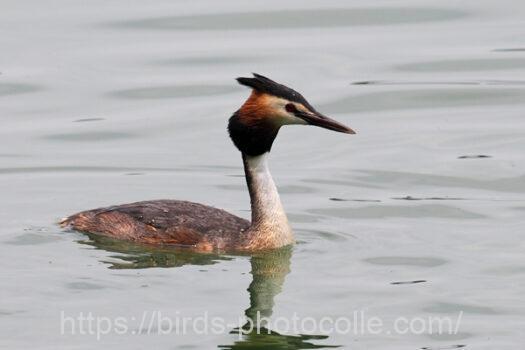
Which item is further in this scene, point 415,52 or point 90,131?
point 415,52

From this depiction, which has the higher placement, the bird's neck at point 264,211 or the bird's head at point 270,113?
the bird's head at point 270,113

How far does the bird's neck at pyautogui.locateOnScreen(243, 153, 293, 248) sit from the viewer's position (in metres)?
14.3

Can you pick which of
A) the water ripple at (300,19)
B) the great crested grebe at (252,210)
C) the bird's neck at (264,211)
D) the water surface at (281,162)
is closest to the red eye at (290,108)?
the great crested grebe at (252,210)

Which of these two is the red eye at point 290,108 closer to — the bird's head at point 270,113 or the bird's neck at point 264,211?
Result: the bird's head at point 270,113

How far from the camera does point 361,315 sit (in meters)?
12.3

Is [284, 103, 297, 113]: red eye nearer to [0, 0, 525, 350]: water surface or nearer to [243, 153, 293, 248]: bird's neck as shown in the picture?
[243, 153, 293, 248]: bird's neck

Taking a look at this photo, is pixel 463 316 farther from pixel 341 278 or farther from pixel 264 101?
pixel 264 101

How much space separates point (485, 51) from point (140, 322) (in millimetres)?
10898

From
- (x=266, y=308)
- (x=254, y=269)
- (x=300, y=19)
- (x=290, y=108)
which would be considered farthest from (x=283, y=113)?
(x=300, y=19)

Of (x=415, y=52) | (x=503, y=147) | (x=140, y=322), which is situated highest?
(x=415, y=52)

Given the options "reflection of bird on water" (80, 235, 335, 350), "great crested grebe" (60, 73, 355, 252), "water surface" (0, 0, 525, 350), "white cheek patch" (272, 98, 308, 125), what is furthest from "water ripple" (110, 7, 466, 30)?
"white cheek patch" (272, 98, 308, 125)

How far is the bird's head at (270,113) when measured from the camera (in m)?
14.1

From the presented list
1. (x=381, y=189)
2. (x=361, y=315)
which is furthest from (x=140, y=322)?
(x=381, y=189)

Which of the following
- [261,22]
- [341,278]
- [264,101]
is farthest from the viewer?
[261,22]
